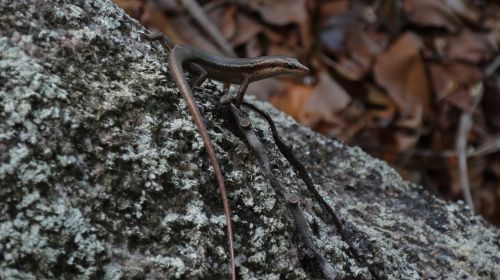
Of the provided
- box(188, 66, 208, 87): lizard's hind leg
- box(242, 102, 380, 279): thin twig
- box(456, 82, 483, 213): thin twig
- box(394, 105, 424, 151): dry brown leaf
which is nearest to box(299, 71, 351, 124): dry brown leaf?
box(394, 105, 424, 151): dry brown leaf

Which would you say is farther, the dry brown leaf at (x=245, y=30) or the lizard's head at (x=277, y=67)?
the dry brown leaf at (x=245, y=30)

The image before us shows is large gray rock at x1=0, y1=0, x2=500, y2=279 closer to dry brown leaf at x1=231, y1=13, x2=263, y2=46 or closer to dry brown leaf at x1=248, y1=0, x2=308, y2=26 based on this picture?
dry brown leaf at x1=231, y1=13, x2=263, y2=46

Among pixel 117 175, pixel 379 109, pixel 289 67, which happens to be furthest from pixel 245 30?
pixel 117 175

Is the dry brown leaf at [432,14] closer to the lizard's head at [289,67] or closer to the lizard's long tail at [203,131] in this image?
the lizard's head at [289,67]

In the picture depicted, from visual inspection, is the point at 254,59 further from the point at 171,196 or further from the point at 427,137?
the point at 427,137

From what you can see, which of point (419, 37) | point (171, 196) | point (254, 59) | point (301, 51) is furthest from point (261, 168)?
point (419, 37)

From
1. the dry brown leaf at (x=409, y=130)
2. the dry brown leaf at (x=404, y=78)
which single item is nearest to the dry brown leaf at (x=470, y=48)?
the dry brown leaf at (x=404, y=78)
